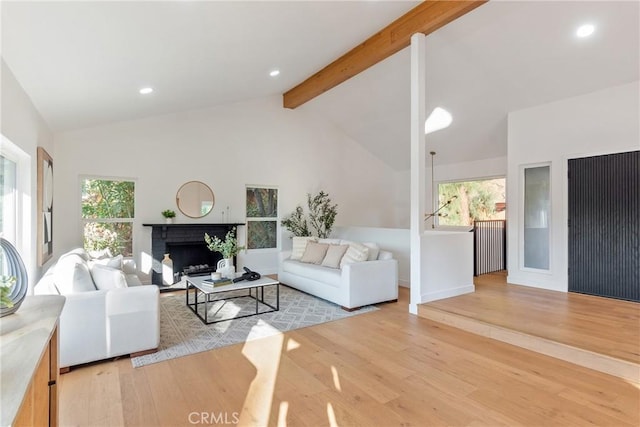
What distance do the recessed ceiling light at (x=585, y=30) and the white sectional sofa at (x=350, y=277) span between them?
353cm

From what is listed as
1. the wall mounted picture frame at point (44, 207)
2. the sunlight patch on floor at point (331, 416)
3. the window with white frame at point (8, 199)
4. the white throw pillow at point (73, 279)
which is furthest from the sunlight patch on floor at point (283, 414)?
the wall mounted picture frame at point (44, 207)

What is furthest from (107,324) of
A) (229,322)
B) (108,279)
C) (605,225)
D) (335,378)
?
(605,225)

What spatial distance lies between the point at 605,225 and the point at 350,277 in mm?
3590

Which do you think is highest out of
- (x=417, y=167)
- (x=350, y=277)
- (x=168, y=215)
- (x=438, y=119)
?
(x=438, y=119)

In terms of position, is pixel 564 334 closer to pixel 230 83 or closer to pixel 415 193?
pixel 415 193

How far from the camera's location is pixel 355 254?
4.82 m

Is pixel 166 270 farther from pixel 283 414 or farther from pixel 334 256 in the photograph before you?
pixel 283 414

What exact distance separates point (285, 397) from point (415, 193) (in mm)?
2911

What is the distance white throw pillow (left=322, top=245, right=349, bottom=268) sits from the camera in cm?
504

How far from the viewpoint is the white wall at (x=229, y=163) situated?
5262mm

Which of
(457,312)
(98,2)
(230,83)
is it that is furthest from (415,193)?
(98,2)

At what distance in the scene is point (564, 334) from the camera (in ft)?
10.6

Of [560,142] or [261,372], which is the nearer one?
[261,372]

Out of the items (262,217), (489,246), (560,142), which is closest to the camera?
(560,142)
